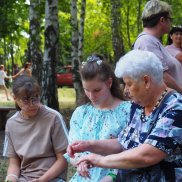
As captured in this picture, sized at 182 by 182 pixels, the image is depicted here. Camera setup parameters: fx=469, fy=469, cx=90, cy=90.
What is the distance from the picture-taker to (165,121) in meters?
2.58

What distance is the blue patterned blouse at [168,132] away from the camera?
2.54 m

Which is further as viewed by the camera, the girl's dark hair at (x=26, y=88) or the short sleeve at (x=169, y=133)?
the girl's dark hair at (x=26, y=88)

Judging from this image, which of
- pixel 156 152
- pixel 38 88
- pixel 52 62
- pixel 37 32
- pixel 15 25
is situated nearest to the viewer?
pixel 156 152

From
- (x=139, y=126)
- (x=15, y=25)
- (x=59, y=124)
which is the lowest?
(x=15, y=25)

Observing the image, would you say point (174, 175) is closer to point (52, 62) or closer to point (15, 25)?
point (52, 62)

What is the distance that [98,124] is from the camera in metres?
3.36

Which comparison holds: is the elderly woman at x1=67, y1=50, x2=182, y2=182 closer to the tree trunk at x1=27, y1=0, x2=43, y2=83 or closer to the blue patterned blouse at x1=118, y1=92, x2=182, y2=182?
the blue patterned blouse at x1=118, y1=92, x2=182, y2=182

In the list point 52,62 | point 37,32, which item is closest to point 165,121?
point 52,62

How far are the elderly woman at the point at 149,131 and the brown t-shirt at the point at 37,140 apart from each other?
0.85 m

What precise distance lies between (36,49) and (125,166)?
10500 millimetres

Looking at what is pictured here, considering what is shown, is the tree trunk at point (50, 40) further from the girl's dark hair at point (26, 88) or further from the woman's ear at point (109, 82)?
the woman's ear at point (109, 82)

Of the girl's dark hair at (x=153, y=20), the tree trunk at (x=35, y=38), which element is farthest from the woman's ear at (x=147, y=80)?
the tree trunk at (x=35, y=38)

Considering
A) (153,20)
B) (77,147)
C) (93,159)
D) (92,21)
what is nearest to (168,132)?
(93,159)

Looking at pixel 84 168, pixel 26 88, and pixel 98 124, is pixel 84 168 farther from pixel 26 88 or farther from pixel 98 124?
pixel 26 88
